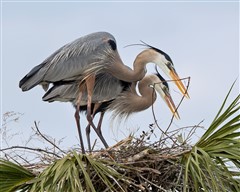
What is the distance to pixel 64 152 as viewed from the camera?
5.85m

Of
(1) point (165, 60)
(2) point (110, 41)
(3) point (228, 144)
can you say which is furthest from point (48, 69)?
(3) point (228, 144)

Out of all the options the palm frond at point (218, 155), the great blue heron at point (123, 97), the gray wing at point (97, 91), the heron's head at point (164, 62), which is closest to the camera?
the palm frond at point (218, 155)

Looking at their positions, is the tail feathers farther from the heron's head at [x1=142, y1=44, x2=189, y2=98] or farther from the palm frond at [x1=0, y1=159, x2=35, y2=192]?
the palm frond at [x1=0, y1=159, x2=35, y2=192]

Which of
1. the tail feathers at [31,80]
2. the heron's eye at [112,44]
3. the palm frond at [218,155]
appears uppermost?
the heron's eye at [112,44]

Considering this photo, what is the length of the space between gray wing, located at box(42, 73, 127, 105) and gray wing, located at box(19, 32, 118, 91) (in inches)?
7.0

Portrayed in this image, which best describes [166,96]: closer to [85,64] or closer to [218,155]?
[85,64]

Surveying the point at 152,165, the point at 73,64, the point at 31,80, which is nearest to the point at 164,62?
the point at 73,64

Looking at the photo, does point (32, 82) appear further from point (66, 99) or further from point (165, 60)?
point (165, 60)

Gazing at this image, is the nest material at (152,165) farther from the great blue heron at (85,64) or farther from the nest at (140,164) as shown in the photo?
the great blue heron at (85,64)

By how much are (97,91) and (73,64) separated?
1.86 feet

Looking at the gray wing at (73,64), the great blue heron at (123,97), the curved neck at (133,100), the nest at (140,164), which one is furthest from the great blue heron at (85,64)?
the nest at (140,164)

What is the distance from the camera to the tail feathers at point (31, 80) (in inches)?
310

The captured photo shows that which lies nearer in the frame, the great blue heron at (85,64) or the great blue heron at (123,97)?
the great blue heron at (85,64)

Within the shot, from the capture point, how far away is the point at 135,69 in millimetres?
8281
